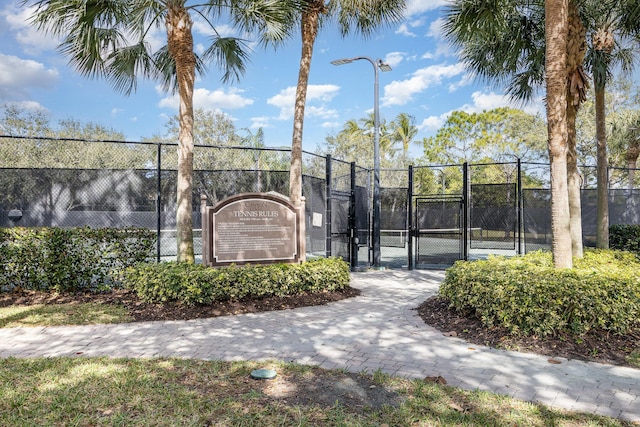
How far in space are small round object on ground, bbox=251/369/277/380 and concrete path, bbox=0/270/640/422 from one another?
1.59 ft

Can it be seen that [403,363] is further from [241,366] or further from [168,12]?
[168,12]

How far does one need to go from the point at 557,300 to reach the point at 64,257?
7353mm

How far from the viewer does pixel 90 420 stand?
9.24 ft

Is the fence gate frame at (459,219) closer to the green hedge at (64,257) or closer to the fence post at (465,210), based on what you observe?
the fence post at (465,210)

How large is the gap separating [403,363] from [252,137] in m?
29.6

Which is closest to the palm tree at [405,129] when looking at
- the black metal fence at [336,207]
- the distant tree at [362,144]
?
the distant tree at [362,144]

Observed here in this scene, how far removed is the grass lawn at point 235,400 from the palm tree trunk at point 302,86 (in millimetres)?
4742

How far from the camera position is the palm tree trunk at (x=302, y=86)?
26.5ft

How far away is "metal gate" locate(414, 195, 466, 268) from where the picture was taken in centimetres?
1070

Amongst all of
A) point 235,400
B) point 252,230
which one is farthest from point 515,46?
point 235,400

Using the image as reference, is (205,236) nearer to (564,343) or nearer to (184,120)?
(184,120)

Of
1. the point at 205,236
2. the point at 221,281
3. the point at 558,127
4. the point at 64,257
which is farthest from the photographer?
the point at 64,257

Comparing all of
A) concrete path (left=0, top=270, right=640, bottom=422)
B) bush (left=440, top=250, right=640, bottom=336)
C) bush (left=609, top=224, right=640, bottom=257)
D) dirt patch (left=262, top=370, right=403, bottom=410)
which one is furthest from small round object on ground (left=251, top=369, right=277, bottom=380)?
bush (left=609, top=224, right=640, bottom=257)

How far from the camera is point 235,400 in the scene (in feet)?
10.2
